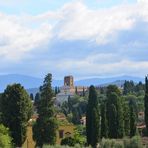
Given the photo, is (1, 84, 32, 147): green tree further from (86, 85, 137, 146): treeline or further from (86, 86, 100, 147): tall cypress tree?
(86, 85, 137, 146): treeline

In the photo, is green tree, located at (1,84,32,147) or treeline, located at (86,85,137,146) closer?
green tree, located at (1,84,32,147)

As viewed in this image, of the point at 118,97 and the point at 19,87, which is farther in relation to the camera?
the point at 118,97

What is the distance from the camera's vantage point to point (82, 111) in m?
146

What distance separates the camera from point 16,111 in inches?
2018

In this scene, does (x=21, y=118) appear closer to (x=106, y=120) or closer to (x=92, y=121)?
(x=92, y=121)

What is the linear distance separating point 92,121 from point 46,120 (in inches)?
438

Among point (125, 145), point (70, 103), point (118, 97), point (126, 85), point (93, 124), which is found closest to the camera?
point (125, 145)

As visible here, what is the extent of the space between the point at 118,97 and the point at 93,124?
603cm

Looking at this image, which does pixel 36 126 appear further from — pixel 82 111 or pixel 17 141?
pixel 82 111

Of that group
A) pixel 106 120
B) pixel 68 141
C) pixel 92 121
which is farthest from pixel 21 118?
pixel 106 120

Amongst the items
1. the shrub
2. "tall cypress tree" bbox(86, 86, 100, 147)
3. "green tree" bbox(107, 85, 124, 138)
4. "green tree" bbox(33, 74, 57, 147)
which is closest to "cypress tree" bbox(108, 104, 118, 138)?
"green tree" bbox(107, 85, 124, 138)

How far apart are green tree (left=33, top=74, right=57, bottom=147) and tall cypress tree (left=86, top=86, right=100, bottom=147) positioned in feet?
32.3

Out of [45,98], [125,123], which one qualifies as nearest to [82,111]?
[125,123]

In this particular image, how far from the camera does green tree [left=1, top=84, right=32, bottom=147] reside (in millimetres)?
51156
